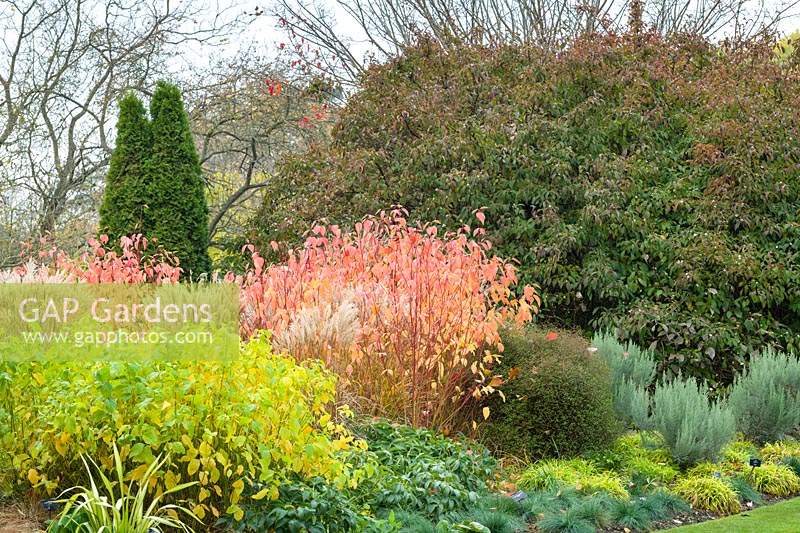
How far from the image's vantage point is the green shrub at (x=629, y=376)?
22.1 ft

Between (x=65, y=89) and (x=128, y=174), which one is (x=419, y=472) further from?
(x=65, y=89)

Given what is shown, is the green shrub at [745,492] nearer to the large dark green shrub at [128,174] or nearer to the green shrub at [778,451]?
the green shrub at [778,451]

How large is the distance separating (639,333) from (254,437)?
16.7 ft

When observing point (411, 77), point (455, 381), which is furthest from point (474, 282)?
point (411, 77)

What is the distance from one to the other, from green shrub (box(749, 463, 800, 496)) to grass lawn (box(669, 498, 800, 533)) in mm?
483

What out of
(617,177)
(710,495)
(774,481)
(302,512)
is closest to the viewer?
(302,512)

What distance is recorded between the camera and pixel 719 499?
5.39 m

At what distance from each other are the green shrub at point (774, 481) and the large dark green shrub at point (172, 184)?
6.81m

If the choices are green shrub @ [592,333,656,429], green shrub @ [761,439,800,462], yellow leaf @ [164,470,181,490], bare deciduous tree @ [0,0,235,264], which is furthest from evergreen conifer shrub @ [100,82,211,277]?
yellow leaf @ [164,470,181,490]

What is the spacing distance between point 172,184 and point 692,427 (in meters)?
6.91

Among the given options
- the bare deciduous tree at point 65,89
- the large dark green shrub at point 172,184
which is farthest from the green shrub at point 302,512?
the bare deciduous tree at point 65,89

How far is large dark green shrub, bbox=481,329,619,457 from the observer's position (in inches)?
240

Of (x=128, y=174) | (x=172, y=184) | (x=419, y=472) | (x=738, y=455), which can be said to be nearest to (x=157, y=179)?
(x=172, y=184)

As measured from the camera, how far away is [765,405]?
280 inches
